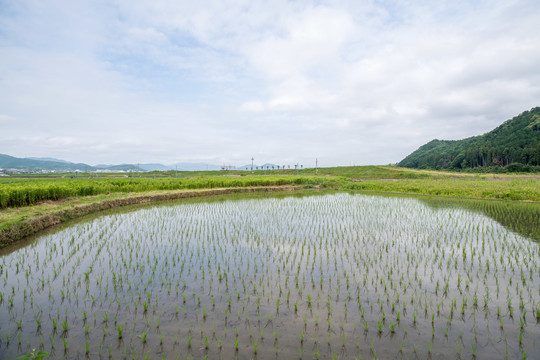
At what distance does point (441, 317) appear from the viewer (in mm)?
3803

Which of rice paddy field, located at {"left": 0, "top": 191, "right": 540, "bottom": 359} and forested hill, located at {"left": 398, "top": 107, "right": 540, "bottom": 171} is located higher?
forested hill, located at {"left": 398, "top": 107, "right": 540, "bottom": 171}

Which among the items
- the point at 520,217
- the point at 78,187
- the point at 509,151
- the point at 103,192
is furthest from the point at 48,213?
the point at 509,151

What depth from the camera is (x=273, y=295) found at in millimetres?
4379

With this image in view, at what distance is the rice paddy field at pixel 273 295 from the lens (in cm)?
319

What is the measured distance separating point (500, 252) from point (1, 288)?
10471 millimetres

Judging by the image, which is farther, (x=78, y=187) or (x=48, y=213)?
(x=78, y=187)

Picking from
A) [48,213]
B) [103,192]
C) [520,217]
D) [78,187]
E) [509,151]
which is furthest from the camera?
[509,151]

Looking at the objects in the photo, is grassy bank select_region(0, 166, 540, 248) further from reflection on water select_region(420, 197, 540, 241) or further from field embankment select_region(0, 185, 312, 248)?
reflection on water select_region(420, 197, 540, 241)

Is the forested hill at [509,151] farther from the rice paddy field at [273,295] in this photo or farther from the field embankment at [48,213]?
the field embankment at [48,213]

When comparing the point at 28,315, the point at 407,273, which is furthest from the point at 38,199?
the point at 407,273

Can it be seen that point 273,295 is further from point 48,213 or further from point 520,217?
point 520,217

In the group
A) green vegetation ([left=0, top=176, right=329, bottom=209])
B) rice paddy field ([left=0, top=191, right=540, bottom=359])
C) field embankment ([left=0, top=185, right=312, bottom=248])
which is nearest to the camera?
rice paddy field ([left=0, top=191, right=540, bottom=359])

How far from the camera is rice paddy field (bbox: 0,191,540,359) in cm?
319

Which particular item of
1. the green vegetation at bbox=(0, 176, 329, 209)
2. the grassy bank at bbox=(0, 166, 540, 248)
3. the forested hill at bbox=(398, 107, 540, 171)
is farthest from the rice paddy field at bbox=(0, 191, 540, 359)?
the forested hill at bbox=(398, 107, 540, 171)
